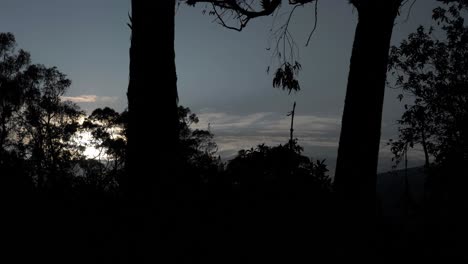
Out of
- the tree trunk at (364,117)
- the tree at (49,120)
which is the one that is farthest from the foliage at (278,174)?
the tree at (49,120)

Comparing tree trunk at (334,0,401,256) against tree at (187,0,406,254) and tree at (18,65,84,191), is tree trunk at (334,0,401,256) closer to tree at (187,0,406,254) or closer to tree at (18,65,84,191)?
tree at (187,0,406,254)

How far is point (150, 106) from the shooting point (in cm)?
529

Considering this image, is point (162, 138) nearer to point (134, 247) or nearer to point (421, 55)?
point (134, 247)

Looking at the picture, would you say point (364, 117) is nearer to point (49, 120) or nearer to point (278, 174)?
point (278, 174)

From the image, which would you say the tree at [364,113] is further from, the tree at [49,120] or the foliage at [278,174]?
the tree at [49,120]

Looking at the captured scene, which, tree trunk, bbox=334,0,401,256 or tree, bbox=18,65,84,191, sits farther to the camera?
tree, bbox=18,65,84,191

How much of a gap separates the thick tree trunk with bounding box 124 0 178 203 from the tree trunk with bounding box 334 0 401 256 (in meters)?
2.62

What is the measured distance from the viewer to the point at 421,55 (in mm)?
23484

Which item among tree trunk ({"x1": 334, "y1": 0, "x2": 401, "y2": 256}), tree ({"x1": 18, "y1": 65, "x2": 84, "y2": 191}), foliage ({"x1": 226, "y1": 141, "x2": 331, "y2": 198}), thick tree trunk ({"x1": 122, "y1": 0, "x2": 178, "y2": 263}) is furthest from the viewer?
tree ({"x1": 18, "y1": 65, "x2": 84, "y2": 191})

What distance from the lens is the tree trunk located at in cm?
619

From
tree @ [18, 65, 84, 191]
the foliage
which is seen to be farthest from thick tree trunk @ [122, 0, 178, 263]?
tree @ [18, 65, 84, 191]

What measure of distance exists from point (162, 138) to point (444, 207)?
1038cm

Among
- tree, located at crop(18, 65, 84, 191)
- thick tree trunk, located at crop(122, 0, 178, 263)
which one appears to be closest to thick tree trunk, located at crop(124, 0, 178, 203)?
thick tree trunk, located at crop(122, 0, 178, 263)

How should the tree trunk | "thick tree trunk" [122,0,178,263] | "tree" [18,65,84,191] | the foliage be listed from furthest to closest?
"tree" [18,65,84,191] < the foliage < the tree trunk < "thick tree trunk" [122,0,178,263]
